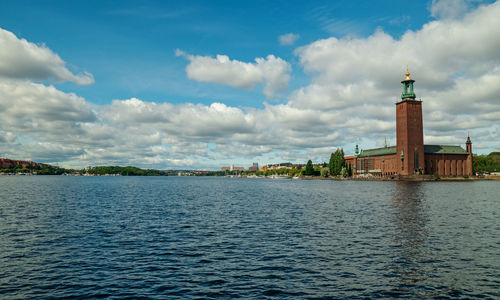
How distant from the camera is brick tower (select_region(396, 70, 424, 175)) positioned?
604ft

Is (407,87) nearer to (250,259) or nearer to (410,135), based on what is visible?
(410,135)

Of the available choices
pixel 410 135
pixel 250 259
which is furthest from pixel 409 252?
pixel 410 135

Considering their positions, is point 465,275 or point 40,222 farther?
point 40,222

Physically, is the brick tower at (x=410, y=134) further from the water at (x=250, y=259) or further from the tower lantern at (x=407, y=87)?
the water at (x=250, y=259)

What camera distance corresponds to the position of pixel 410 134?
186 metres

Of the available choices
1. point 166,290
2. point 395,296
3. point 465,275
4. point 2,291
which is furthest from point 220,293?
point 465,275

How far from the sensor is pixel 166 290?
48.6 feet

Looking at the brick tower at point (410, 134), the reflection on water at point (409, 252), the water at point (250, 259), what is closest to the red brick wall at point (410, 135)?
the brick tower at point (410, 134)

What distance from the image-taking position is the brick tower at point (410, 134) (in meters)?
184

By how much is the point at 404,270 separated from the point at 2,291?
61.9ft

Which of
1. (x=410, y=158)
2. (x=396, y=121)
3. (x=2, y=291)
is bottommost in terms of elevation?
(x=2, y=291)

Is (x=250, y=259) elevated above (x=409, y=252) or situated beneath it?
situated beneath

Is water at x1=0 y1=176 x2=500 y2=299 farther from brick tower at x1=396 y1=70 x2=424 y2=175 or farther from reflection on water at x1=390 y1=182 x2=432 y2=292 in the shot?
brick tower at x1=396 y1=70 x2=424 y2=175

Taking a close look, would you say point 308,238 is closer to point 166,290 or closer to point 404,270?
point 404,270
